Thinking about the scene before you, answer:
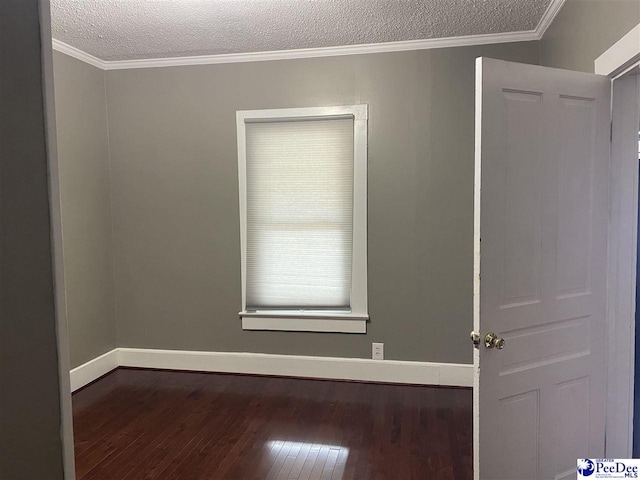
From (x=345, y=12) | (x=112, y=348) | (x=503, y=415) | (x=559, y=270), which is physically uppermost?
(x=345, y=12)

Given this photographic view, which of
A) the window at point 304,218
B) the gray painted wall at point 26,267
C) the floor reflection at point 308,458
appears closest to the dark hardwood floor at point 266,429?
the floor reflection at point 308,458

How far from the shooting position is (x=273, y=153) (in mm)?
3549

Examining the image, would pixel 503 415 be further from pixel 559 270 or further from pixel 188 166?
pixel 188 166

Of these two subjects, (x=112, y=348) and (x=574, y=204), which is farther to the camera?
(x=112, y=348)

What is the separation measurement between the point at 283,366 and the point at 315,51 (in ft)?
8.12

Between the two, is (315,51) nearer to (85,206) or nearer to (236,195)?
(236,195)

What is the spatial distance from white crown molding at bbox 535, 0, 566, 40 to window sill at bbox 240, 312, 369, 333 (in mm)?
2333

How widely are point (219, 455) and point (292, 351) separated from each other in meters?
1.20

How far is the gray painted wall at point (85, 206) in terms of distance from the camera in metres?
3.36

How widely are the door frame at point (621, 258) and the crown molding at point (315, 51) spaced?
3.94ft

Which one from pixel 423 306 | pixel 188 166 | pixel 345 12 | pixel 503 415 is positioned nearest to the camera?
pixel 503 415

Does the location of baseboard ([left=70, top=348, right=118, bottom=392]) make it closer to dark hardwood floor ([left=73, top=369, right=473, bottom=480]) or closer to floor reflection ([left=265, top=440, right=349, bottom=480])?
dark hardwood floor ([left=73, top=369, right=473, bottom=480])

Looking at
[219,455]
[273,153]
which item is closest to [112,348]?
[219,455]

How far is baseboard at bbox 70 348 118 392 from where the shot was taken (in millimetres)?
3447
